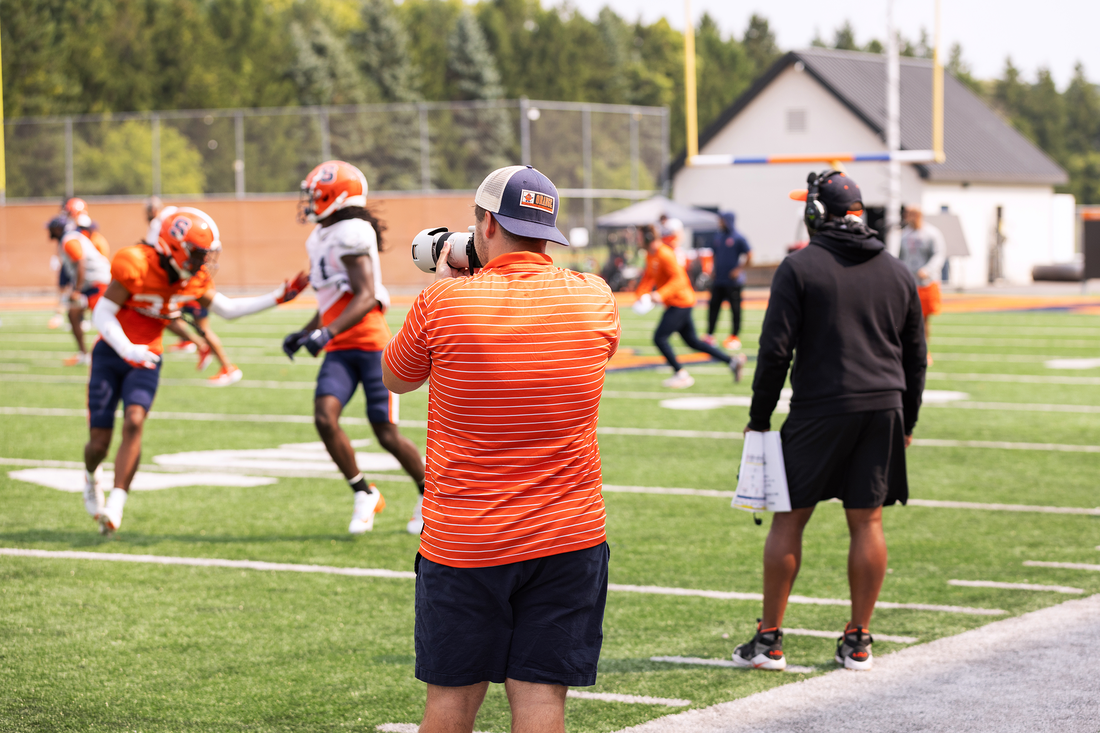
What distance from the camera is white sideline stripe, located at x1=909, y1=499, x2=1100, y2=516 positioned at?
8062 millimetres

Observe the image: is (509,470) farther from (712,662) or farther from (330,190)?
(330,190)

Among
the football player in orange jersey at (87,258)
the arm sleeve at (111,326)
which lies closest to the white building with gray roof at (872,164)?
Answer: the football player in orange jersey at (87,258)

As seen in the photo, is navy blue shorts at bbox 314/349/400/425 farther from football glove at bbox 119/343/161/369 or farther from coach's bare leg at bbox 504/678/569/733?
coach's bare leg at bbox 504/678/569/733

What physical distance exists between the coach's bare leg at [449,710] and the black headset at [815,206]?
262 cm

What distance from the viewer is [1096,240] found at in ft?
105

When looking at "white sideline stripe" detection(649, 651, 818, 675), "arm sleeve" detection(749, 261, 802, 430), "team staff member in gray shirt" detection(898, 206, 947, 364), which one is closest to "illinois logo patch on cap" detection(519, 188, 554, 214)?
"arm sleeve" detection(749, 261, 802, 430)

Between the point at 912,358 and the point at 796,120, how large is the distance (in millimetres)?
38878

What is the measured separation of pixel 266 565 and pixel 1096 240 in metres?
29.2

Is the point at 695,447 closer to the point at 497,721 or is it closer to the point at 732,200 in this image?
the point at 497,721

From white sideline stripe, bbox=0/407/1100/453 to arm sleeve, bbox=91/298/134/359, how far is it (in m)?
4.51

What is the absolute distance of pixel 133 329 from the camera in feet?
24.4

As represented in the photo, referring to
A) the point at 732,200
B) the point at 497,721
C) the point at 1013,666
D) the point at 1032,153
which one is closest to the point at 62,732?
the point at 497,721

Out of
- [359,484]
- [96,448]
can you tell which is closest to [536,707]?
[359,484]

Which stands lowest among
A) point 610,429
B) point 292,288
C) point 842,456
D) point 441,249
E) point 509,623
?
point 610,429
